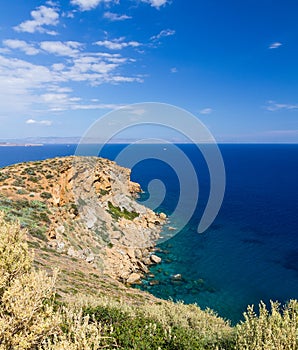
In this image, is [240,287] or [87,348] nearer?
[87,348]

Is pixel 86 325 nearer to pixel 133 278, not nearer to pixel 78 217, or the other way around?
pixel 133 278

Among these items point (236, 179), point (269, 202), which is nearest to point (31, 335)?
point (269, 202)

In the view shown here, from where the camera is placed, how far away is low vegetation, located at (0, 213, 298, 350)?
8559 millimetres

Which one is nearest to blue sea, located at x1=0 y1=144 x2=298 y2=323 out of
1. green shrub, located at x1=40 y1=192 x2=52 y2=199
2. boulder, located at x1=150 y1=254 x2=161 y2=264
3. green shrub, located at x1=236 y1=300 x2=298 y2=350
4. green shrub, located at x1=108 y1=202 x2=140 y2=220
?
boulder, located at x1=150 y1=254 x2=161 y2=264

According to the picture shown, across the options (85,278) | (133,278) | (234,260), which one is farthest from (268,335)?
(234,260)

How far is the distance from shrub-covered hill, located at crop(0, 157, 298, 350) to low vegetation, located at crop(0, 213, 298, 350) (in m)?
0.05

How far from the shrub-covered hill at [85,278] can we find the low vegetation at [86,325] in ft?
0.15

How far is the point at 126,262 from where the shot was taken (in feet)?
151

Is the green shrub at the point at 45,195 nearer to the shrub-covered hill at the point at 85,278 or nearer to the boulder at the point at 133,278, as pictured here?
the shrub-covered hill at the point at 85,278

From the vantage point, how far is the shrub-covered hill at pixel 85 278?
30.6 feet

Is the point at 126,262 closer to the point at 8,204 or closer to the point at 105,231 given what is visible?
the point at 105,231

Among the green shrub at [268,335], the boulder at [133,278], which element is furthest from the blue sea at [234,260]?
the green shrub at [268,335]

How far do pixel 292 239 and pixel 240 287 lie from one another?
25.3 meters

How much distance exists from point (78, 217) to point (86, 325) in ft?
133
